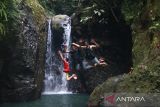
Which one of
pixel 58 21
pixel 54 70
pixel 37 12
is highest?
pixel 37 12

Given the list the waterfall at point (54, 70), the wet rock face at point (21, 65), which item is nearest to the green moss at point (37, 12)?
the wet rock face at point (21, 65)

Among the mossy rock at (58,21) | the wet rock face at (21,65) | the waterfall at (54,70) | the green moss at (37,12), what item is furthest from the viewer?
the mossy rock at (58,21)

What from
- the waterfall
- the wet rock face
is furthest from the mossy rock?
the wet rock face

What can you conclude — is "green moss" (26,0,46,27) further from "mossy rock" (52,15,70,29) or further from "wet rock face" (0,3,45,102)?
"mossy rock" (52,15,70,29)

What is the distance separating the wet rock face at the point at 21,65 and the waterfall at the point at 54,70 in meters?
3.33

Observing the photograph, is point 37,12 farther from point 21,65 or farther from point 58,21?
point 21,65

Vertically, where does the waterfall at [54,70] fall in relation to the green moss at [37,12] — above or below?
below

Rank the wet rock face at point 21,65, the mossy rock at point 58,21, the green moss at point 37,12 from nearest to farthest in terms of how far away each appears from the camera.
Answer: the wet rock face at point 21,65, the green moss at point 37,12, the mossy rock at point 58,21

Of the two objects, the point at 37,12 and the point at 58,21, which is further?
the point at 58,21

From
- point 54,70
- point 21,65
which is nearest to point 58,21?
point 54,70

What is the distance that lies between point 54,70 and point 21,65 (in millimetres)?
4629

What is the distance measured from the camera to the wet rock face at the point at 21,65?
1422 cm

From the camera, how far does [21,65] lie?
14477mm

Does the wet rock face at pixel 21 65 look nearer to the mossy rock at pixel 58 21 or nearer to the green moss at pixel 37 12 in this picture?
the green moss at pixel 37 12
